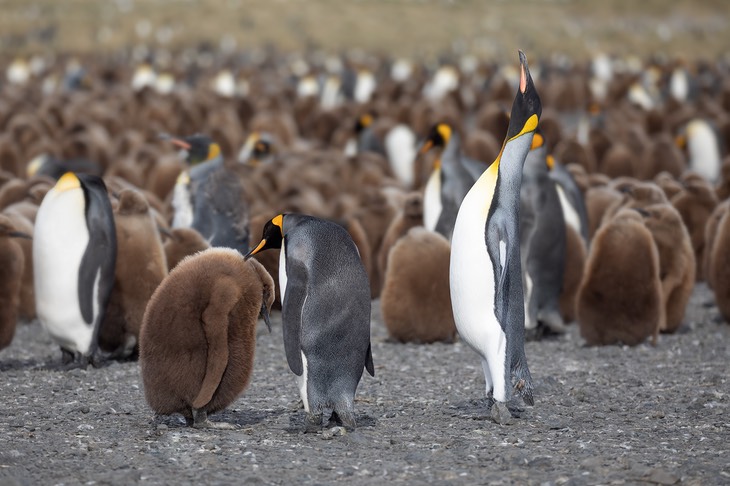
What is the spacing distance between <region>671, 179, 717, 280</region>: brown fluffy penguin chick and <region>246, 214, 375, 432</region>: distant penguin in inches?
212

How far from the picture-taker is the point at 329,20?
45.4 metres

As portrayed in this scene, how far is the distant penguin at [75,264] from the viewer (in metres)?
6.20

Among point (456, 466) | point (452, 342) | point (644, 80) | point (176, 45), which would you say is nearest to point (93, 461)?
point (456, 466)

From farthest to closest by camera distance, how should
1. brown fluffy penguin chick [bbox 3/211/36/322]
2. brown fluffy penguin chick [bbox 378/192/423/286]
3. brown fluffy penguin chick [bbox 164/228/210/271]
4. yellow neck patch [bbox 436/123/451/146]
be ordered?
yellow neck patch [bbox 436/123/451/146], brown fluffy penguin chick [bbox 378/192/423/286], brown fluffy penguin chick [bbox 3/211/36/322], brown fluffy penguin chick [bbox 164/228/210/271]

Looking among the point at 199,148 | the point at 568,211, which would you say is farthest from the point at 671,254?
the point at 199,148

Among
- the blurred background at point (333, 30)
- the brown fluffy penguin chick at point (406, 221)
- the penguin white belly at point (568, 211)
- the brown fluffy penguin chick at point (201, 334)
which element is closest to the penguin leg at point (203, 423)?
the brown fluffy penguin chick at point (201, 334)

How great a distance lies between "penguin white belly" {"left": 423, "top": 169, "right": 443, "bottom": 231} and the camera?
8.76 m

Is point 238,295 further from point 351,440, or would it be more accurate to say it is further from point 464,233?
point 464,233

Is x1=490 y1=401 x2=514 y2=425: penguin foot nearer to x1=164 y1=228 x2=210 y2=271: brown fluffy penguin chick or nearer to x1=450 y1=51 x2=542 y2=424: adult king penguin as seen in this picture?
x1=450 y1=51 x2=542 y2=424: adult king penguin

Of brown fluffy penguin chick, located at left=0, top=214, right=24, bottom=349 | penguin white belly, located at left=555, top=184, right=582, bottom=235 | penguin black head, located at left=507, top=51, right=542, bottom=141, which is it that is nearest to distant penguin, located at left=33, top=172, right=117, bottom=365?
brown fluffy penguin chick, located at left=0, top=214, right=24, bottom=349

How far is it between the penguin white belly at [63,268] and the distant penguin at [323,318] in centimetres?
189

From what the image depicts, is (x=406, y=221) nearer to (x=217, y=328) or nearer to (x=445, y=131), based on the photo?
(x=445, y=131)

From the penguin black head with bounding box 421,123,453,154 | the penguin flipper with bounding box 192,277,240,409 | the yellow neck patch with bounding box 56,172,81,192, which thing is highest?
the penguin black head with bounding box 421,123,453,154

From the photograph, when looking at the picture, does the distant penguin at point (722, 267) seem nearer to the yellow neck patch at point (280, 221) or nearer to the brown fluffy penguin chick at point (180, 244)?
the brown fluffy penguin chick at point (180, 244)
